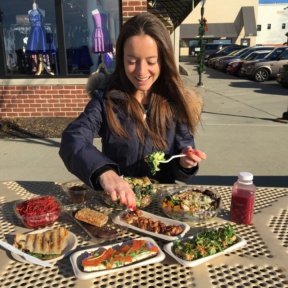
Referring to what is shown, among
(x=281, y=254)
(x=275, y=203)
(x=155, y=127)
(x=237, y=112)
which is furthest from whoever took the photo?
(x=237, y=112)

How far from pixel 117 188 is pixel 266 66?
58.3ft

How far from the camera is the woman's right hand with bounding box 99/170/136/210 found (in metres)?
1.44

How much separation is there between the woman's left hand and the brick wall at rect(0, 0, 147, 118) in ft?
18.6

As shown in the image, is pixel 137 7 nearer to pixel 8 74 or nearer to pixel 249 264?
pixel 8 74

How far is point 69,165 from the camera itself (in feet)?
5.74

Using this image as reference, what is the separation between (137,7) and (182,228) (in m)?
6.10

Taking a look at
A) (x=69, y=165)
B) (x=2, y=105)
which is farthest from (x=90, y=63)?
(x=69, y=165)

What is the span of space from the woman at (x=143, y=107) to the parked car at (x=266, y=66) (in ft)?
54.2

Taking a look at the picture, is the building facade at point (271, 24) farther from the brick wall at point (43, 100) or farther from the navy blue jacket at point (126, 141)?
the navy blue jacket at point (126, 141)

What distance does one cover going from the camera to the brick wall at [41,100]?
7.41m

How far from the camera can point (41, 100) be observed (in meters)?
7.50

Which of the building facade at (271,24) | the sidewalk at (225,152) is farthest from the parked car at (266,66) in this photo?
the building facade at (271,24)

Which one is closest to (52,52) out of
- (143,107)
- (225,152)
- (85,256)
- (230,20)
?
(225,152)

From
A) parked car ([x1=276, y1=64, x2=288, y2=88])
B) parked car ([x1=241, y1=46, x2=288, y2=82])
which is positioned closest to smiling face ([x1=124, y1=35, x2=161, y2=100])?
parked car ([x1=276, y1=64, x2=288, y2=88])
